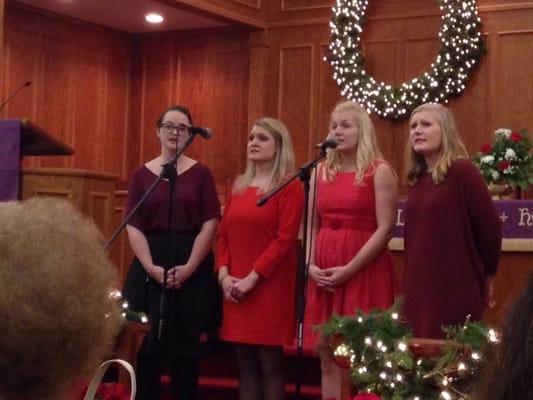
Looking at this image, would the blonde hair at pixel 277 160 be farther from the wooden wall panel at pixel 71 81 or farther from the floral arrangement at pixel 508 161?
the wooden wall panel at pixel 71 81

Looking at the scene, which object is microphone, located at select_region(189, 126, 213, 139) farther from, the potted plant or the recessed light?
the recessed light

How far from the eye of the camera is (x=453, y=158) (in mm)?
4512

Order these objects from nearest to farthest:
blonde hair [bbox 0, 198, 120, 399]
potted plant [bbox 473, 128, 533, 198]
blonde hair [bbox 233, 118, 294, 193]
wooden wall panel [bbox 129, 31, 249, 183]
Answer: blonde hair [bbox 0, 198, 120, 399], blonde hair [bbox 233, 118, 294, 193], potted plant [bbox 473, 128, 533, 198], wooden wall panel [bbox 129, 31, 249, 183]

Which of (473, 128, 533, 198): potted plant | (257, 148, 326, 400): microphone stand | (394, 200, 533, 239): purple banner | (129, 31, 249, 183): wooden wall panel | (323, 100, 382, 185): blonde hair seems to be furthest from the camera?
(129, 31, 249, 183): wooden wall panel

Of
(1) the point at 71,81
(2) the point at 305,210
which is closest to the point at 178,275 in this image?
(2) the point at 305,210

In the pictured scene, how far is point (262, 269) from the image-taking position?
5008 mm

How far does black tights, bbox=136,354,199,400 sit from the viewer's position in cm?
511

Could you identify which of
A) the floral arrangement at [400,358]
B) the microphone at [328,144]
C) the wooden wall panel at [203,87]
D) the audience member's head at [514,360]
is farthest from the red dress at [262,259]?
the wooden wall panel at [203,87]

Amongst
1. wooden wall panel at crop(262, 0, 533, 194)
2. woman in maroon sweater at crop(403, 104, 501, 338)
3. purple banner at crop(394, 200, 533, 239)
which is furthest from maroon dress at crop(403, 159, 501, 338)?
wooden wall panel at crop(262, 0, 533, 194)

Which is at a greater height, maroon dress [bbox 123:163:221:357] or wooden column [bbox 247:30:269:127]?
wooden column [bbox 247:30:269:127]

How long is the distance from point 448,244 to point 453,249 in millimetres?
29

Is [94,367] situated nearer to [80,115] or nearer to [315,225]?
[315,225]

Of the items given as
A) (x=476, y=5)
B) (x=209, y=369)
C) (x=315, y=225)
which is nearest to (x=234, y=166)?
(x=476, y=5)

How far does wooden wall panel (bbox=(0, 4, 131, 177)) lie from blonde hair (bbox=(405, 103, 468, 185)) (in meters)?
5.76
